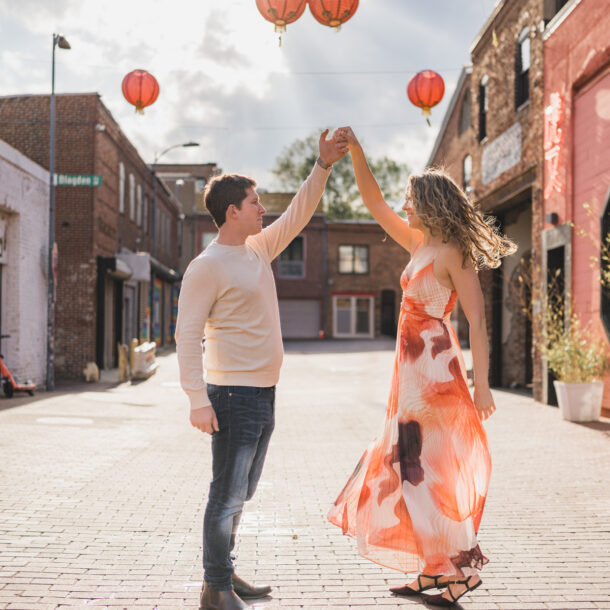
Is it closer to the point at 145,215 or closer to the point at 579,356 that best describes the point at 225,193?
the point at 579,356

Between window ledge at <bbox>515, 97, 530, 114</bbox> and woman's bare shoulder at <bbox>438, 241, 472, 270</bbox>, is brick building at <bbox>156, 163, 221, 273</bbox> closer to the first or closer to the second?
window ledge at <bbox>515, 97, 530, 114</bbox>

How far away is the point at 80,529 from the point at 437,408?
2684 millimetres

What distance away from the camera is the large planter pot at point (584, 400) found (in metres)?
10.3

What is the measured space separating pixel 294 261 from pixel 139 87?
35.3 m

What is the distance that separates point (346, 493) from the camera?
12.0 feet

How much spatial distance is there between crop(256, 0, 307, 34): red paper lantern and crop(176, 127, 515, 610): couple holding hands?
11.7 ft

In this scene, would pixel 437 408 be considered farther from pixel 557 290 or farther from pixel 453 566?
pixel 557 290

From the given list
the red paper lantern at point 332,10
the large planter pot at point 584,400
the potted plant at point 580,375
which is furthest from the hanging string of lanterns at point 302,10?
the large planter pot at point 584,400

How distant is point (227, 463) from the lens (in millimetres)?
3252

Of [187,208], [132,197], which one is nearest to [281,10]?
[132,197]

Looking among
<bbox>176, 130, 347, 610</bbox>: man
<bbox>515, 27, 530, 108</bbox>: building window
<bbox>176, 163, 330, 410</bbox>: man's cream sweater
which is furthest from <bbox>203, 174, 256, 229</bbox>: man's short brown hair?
<bbox>515, 27, 530, 108</bbox>: building window

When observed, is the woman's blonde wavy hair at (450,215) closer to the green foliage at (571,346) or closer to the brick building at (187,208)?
the green foliage at (571,346)

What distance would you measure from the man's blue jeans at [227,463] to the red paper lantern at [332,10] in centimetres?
473

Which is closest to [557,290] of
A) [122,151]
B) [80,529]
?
[80,529]
